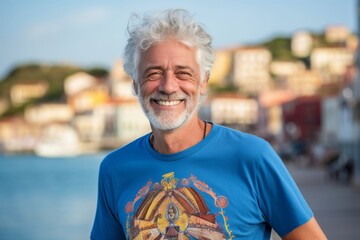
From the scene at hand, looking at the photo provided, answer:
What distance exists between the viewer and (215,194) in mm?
2816

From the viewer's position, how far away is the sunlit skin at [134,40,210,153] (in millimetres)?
2879

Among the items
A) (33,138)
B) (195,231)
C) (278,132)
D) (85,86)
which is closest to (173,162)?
(195,231)

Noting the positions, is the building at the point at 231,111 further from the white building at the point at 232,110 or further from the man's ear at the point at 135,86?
the man's ear at the point at 135,86

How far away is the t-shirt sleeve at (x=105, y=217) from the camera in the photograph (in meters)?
3.09

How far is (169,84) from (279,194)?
458 millimetres

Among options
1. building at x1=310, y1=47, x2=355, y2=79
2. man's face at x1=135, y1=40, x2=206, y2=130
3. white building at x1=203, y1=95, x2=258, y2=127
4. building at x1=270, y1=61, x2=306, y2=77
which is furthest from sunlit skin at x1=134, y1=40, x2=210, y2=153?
building at x1=270, y1=61, x2=306, y2=77

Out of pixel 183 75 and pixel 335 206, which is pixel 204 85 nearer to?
pixel 183 75

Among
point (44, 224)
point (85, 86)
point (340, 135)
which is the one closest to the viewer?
point (44, 224)

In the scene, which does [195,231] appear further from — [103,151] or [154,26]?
[103,151]

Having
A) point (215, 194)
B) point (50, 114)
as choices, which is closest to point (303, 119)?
point (215, 194)

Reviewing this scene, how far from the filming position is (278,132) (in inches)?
3900

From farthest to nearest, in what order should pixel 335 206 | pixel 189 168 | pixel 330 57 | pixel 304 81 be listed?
pixel 330 57 → pixel 304 81 → pixel 335 206 → pixel 189 168

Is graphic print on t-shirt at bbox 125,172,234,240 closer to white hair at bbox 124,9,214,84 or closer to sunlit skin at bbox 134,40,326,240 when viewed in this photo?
sunlit skin at bbox 134,40,326,240

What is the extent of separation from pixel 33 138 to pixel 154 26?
575 feet
